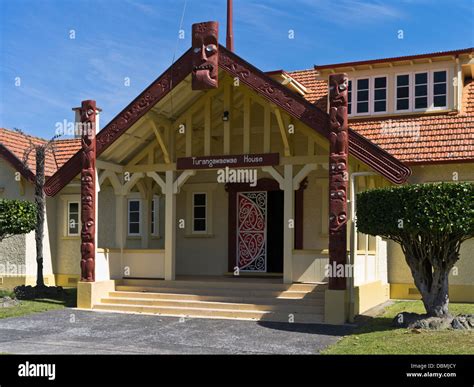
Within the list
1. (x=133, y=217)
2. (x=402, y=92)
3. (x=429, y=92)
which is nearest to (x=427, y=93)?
(x=429, y=92)

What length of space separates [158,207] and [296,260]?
6.36 meters

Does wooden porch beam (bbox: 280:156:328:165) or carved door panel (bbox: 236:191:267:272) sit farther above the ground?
wooden porch beam (bbox: 280:156:328:165)

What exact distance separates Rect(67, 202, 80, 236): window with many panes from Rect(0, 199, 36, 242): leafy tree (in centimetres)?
454

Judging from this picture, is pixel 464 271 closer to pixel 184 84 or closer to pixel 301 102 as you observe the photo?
pixel 301 102

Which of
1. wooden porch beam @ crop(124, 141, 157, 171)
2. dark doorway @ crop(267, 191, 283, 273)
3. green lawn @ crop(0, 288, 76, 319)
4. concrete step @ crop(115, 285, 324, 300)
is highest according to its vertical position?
wooden porch beam @ crop(124, 141, 157, 171)

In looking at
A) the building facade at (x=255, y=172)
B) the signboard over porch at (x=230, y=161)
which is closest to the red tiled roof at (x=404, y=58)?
the building facade at (x=255, y=172)

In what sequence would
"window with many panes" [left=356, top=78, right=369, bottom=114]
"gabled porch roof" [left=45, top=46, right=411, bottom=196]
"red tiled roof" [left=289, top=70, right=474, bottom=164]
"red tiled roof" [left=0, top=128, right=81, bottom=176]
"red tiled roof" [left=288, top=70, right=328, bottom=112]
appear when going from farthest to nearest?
"red tiled roof" [left=0, top=128, right=81, bottom=176] < "red tiled roof" [left=288, top=70, right=328, bottom=112] < "window with many panes" [left=356, top=78, right=369, bottom=114] < "red tiled roof" [left=289, top=70, right=474, bottom=164] < "gabled porch roof" [left=45, top=46, right=411, bottom=196]

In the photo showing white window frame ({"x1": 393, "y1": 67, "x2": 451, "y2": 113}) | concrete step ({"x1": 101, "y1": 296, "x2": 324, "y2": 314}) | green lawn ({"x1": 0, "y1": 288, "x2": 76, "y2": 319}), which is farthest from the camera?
white window frame ({"x1": 393, "y1": 67, "x2": 451, "y2": 113})

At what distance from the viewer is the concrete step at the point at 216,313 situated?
482 inches

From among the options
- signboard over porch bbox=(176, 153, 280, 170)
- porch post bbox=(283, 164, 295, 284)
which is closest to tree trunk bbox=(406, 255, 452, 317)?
porch post bbox=(283, 164, 295, 284)

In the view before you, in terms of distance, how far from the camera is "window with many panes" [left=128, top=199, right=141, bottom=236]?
18.6 meters

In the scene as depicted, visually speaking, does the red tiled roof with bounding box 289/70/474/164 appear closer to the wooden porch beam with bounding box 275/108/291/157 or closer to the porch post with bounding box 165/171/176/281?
the wooden porch beam with bounding box 275/108/291/157

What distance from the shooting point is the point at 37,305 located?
14.2 metres

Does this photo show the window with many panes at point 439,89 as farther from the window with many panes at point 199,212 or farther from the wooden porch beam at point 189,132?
the window with many panes at point 199,212
